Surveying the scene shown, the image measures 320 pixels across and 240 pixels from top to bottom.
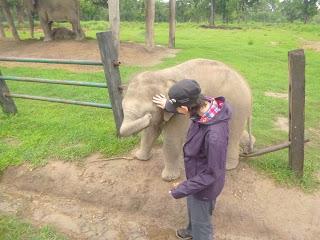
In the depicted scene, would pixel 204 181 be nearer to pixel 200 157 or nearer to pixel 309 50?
pixel 200 157

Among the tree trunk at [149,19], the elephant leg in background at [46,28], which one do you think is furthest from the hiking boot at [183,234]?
the elephant leg in background at [46,28]

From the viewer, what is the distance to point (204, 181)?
2445 millimetres

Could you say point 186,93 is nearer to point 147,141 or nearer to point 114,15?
point 147,141

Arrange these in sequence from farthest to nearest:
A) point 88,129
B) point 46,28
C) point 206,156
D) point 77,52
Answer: point 46,28 < point 77,52 < point 88,129 < point 206,156

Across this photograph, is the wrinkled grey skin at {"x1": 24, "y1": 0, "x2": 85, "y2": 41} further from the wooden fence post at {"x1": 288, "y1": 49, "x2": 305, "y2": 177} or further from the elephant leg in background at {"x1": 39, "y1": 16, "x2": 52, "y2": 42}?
the wooden fence post at {"x1": 288, "y1": 49, "x2": 305, "y2": 177}

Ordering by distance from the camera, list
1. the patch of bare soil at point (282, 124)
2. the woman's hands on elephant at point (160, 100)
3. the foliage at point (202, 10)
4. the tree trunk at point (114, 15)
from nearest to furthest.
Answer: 1. the woman's hands on elephant at point (160, 100)
2. the patch of bare soil at point (282, 124)
3. the tree trunk at point (114, 15)
4. the foliage at point (202, 10)

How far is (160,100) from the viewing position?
300 centimetres

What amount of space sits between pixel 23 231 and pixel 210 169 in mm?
2015

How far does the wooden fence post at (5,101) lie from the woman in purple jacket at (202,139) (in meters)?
3.85

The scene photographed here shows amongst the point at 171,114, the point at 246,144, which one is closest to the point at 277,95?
the point at 246,144

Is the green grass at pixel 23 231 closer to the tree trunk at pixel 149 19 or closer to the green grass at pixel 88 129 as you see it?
the green grass at pixel 88 129

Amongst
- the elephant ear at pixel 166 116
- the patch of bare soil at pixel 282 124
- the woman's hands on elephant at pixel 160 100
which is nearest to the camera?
the woman's hands on elephant at pixel 160 100

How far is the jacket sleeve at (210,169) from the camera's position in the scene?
2.33 metres

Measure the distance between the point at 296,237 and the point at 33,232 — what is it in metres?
2.39
